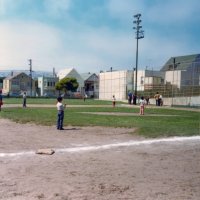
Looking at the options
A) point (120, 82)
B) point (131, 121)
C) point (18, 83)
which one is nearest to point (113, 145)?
point (131, 121)

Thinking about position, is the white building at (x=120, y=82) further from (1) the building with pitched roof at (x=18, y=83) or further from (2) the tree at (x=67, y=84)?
(1) the building with pitched roof at (x=18, y=83)

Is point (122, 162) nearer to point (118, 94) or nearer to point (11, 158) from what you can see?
point (11, 158)

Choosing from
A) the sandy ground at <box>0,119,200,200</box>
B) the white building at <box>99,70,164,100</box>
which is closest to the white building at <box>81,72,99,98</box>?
the white building at <box>99,70,164,100</box>

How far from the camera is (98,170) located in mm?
8117

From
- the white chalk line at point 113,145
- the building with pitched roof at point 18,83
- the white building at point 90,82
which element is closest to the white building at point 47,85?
the building with pitched roof at point 18,83

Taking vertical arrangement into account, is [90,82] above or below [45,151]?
above

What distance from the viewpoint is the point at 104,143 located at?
1243cm

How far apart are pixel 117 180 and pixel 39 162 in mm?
2464

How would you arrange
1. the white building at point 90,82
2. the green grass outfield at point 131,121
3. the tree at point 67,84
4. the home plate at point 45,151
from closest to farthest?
1. the home plate at point 45,151
2. the green grass outfield at point 131,121
3. the tree at point 67,84
4. the white building at point 90,82

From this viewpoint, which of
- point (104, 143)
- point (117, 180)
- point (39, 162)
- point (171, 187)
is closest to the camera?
point (171, 187)

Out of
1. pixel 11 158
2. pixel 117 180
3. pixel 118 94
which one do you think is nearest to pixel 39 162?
pixel 11 158

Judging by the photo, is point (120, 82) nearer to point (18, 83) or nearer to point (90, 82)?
point (90, 82)

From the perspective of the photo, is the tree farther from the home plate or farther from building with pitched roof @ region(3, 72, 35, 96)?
the home plate

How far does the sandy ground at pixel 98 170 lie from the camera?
6262 mm
